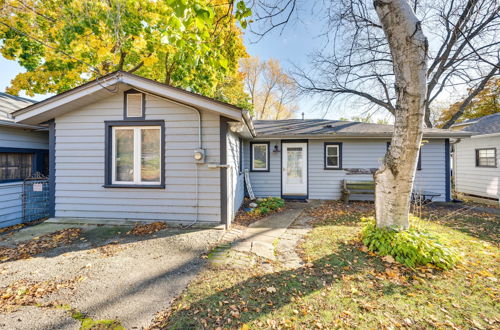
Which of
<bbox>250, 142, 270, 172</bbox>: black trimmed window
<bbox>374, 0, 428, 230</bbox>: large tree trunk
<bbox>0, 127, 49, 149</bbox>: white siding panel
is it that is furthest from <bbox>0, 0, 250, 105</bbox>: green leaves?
<bbox>250, 142, 270, 172</bbox>: black trimmed window

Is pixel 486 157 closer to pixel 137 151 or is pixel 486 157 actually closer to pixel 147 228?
pixel 147 228

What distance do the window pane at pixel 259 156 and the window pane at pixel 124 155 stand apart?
4.78m

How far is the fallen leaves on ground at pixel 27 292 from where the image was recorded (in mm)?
2341

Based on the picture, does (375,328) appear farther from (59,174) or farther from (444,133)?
(444,133)

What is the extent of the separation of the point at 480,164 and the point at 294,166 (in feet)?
28.3

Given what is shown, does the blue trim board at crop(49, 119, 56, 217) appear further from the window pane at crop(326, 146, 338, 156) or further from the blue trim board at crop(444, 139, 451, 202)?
the blue trim board at crop(444, 139, 451, 202)

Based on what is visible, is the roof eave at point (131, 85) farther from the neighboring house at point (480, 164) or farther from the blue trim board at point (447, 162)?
the neighboring house at point (480, 164)

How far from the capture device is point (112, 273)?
9.85ft

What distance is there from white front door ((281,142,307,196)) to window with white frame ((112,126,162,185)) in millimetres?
5080

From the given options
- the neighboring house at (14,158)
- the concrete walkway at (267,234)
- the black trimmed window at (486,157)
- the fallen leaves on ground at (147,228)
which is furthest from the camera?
the black trimmed window at (486,157)

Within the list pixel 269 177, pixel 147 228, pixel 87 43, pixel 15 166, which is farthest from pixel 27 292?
pixel 87 43

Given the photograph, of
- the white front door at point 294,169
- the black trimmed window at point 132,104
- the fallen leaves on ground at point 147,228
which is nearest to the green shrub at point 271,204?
the white front door at point 294,169

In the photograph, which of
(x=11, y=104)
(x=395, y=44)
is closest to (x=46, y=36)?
(x=11, y=104)

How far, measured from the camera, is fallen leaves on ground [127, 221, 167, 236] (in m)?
4.49
